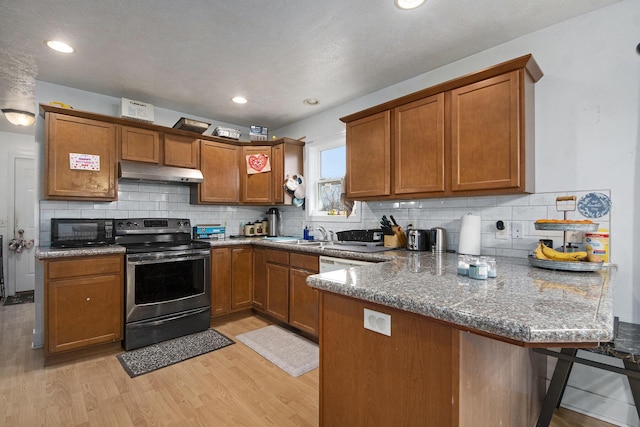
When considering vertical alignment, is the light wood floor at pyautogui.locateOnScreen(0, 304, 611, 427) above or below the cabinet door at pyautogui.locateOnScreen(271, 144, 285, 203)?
below

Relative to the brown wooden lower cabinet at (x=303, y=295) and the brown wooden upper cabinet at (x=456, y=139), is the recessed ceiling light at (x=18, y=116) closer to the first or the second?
the brown wooden lower cabinet at (x=303, y=295)

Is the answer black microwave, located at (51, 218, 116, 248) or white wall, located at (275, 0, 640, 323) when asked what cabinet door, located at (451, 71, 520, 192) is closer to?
white wall, located at (275, 0, 640, 323)

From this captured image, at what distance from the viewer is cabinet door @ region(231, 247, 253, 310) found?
3.53m

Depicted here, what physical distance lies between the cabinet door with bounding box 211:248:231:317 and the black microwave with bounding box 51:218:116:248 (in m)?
1.05

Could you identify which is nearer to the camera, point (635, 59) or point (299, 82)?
point (635, 59)

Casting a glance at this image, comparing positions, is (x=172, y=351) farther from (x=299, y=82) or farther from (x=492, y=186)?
(x=492, y=186)

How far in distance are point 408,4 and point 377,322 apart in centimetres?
183

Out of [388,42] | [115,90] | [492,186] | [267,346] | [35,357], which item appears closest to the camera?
[492,186]

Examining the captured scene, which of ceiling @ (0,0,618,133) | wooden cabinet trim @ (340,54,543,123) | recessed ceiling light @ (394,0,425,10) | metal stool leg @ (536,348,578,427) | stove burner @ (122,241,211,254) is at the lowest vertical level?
metal stool leg @ (536,348,578,427)

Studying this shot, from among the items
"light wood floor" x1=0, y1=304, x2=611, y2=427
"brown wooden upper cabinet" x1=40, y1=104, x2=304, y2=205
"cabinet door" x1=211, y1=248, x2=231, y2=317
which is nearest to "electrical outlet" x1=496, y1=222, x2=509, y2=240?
"light wood floor" x1=0, y1=304, x2=611, y2=427

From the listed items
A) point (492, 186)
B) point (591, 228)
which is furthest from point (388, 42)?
point (591, 228)

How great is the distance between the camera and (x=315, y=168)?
3.95m

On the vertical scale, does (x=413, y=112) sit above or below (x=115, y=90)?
below

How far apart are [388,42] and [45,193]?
3.22 meters
